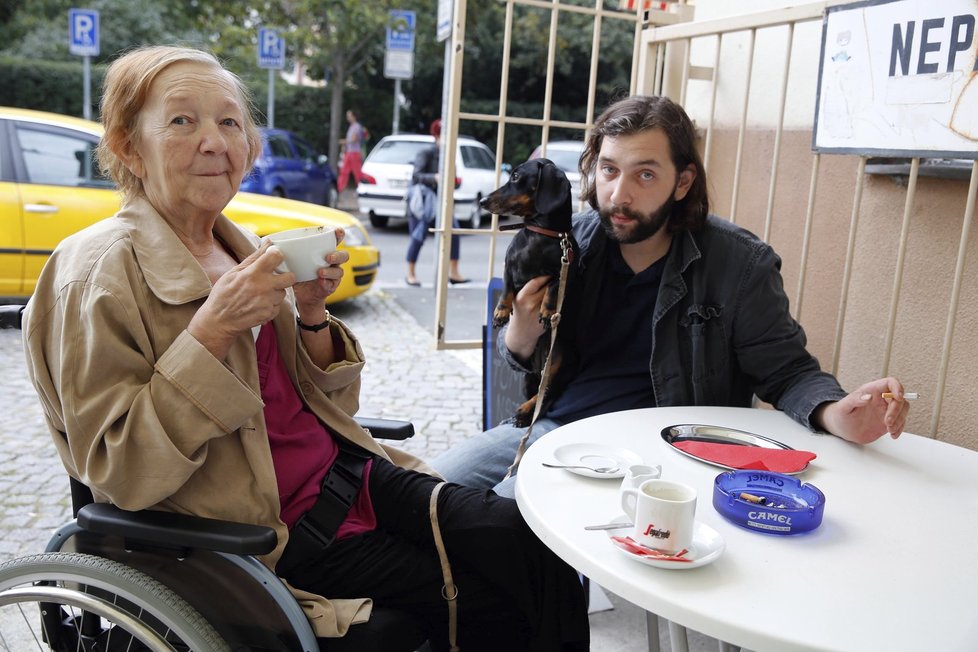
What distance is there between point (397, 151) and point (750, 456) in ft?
39.3

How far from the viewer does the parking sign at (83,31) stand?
11.3m

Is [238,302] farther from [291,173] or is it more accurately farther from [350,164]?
[350,164]

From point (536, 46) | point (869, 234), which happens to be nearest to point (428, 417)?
point (869, 234)

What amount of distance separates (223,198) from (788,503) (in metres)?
1.33

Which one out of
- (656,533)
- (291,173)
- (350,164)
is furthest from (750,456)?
(350,164)

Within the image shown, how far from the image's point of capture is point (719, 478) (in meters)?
1.48

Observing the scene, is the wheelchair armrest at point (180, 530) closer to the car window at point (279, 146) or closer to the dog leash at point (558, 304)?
the dog leash at point (558, 304)

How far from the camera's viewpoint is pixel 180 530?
147 centimetres

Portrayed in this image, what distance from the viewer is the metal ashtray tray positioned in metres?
1.36

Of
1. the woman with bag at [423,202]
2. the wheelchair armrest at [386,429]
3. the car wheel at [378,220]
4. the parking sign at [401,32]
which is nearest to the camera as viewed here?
the wheelchair armrest at [386,429]

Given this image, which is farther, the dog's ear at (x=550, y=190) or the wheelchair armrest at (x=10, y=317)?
the dog's ear at (x=550, y=190)

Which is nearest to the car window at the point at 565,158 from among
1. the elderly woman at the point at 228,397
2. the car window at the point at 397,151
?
the car window at the point at 397,151

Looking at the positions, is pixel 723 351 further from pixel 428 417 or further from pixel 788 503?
pixel 428 417

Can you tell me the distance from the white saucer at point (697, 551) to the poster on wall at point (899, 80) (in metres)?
1.63
